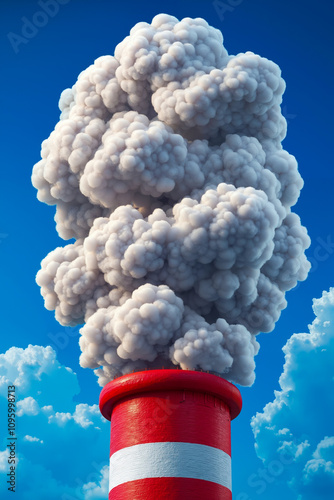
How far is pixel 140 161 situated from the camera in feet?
52.1

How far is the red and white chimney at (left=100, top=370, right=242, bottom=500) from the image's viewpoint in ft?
48.3

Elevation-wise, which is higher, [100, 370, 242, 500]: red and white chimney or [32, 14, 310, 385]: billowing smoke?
[32, 14, 310, 385]: billowing smoke

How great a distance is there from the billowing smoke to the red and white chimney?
0.57 m

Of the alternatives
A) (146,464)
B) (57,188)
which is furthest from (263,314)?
(57,188)

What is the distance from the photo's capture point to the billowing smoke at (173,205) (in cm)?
1551

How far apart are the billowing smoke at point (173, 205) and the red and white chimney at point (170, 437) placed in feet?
1.86

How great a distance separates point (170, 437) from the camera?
14961 millimetres

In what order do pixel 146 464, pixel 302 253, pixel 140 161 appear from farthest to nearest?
pixel 302 253 → pixel 140 161 → pixel 146 464

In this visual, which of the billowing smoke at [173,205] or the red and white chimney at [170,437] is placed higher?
the billowing smoke at [173,205]

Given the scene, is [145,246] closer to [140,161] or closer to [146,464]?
[140,161]

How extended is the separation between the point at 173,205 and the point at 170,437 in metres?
5.75

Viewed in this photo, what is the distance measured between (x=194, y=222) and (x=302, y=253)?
401 centimetres

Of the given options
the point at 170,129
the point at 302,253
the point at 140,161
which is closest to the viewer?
the point at 140,161

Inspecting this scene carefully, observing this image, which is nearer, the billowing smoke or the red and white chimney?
the red and white chimney
